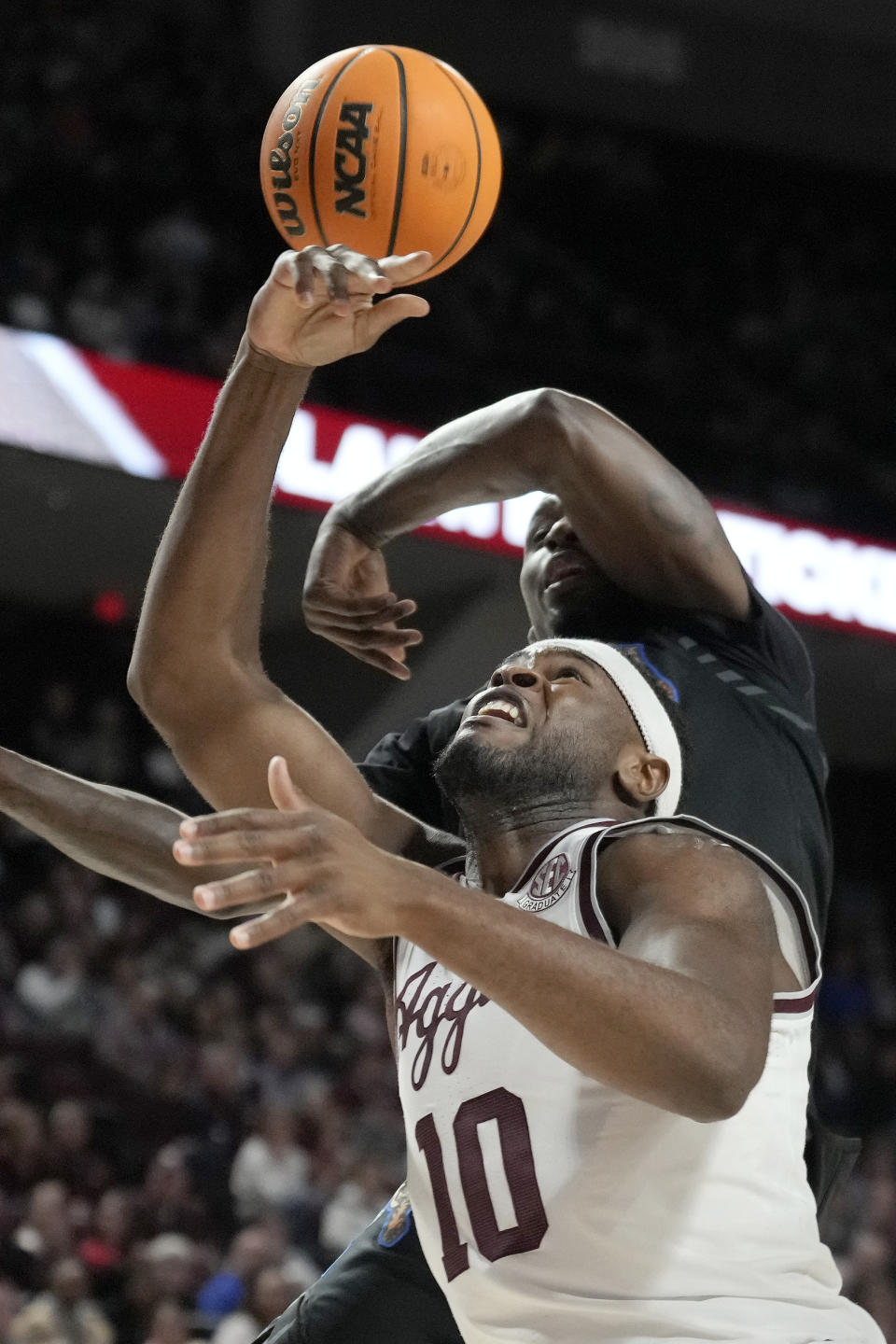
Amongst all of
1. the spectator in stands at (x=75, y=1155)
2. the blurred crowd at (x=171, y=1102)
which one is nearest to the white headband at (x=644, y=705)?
the blurred crowd at (x=171, y=1102)

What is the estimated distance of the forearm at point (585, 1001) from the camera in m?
1.68

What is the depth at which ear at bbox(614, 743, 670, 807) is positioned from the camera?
2521 millimetres

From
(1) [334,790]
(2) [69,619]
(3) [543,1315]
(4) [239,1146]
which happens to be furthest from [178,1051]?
(3) [543,1315]

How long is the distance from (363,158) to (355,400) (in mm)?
6901

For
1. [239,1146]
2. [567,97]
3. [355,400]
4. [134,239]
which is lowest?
[239,1146]

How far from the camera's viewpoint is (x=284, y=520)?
9383 millimetres

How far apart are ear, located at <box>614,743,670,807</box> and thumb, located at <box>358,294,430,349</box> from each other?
0.75 m

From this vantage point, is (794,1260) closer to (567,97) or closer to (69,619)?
(69,619)

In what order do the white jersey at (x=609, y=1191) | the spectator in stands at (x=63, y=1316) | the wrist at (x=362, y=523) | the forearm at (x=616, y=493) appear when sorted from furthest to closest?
the spectator in stands at (x=63, y=1316), the wrist at (x=362, y=523), the forearm at (x=616, y=493), the white jersey at (x=609, y=1191)

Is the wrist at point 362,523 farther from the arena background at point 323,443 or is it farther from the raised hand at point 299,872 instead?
the arena background at point 323,443

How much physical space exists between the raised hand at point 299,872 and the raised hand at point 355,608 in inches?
55.5

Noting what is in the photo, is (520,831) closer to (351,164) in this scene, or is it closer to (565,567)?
(565,567)

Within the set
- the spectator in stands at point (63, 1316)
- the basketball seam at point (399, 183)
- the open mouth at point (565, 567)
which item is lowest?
the spectator in stands at point (63, 1316)

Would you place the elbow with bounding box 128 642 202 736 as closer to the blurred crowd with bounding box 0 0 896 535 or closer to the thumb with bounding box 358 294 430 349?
the thumb with bounding box 358 294 430 349
